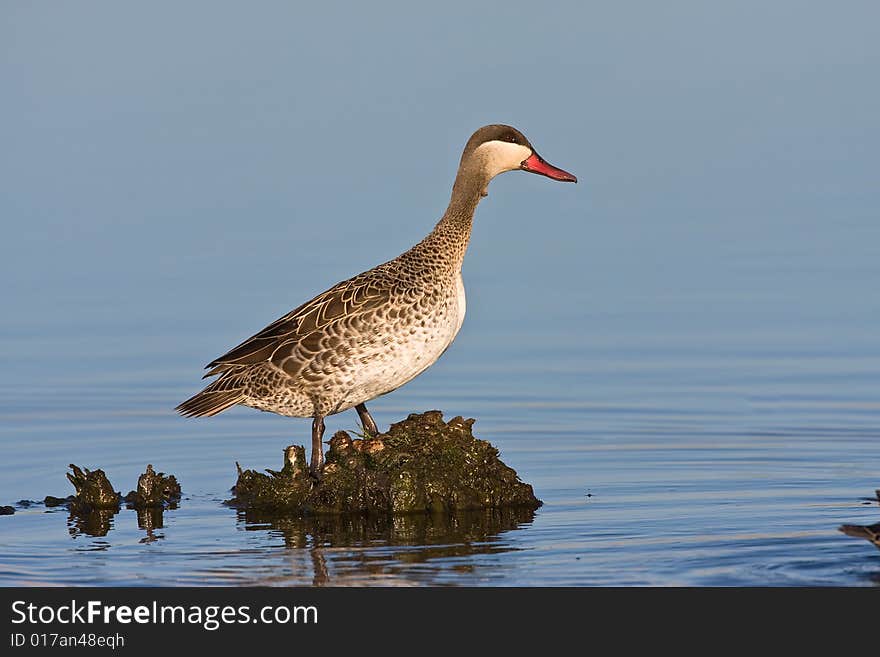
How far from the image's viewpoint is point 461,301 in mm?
14234

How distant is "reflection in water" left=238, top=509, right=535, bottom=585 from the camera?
12266 millimetres

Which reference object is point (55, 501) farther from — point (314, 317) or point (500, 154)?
point (500, 154)

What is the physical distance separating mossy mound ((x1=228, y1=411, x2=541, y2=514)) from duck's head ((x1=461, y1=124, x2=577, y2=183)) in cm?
191

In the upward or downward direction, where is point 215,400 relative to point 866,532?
upward

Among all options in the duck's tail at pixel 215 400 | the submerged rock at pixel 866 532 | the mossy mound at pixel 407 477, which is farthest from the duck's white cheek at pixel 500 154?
the submerged rock at pixel 866 532

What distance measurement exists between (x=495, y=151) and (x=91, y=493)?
389 cm

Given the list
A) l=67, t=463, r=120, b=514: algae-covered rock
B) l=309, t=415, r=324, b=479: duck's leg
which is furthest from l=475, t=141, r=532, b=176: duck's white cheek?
l=67, t=463, r=120, b=514: algae-covered rock

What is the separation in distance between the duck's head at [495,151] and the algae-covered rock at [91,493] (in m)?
3.54

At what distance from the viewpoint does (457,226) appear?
14.5 m

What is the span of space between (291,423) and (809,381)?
4.91 metres

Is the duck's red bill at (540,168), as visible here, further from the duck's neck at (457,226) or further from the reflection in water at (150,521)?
the reflection in water at (150,521)

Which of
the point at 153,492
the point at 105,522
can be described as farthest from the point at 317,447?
the point at 105,522
